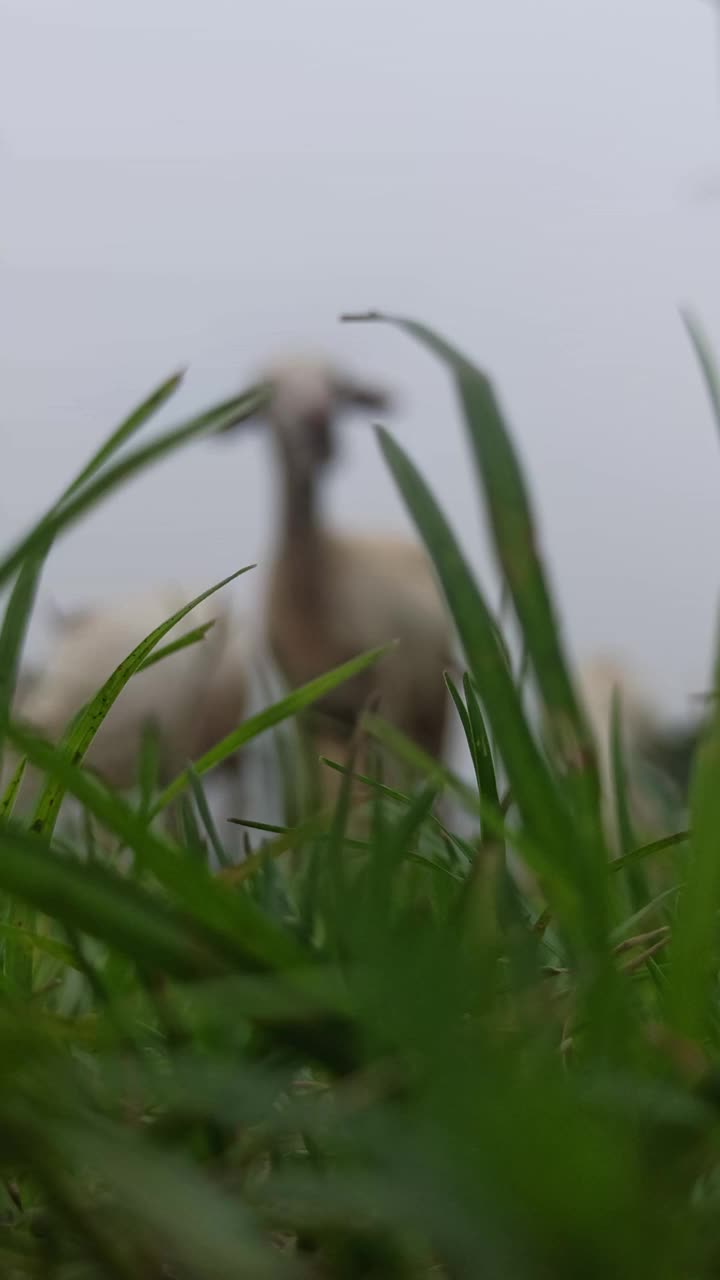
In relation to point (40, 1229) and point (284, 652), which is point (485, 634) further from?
point (284, 652)

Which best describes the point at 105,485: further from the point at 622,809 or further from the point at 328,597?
the point at 328,597

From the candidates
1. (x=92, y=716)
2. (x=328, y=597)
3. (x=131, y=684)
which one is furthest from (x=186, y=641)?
(x=328, y=597)

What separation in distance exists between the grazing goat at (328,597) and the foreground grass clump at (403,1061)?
6.97 ft

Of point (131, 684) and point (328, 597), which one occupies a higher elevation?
point (328, 597)

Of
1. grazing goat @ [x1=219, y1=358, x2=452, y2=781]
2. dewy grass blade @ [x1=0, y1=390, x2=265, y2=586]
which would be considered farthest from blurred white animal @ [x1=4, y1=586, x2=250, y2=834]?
dewy grass blade @ [x1=0, y1=390, x2=265, y2=586]

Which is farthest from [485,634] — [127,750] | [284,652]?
[284,652]

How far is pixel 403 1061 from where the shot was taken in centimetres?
8

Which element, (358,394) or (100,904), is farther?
(358,394)

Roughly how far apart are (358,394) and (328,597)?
41 centimetres

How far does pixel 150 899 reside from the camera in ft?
0.26

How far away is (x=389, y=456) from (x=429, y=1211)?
68 millimetres

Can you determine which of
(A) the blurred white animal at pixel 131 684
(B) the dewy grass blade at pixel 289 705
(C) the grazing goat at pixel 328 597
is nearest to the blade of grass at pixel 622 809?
(B) the dewy grass blade at pixel 289 705

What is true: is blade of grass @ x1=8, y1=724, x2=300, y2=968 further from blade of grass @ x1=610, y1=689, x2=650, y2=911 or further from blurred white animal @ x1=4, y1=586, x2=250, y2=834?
blurred white animal @ x1=4, y1=586, x2=250, y2=834

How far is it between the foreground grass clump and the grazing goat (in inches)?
83.7
